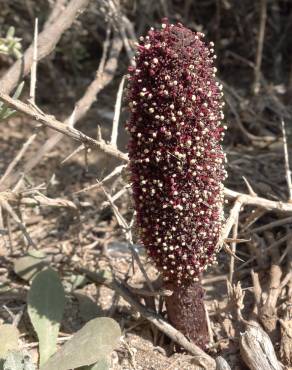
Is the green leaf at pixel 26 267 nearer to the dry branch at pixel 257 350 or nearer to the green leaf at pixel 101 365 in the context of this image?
the green leaf at pixel 101 365

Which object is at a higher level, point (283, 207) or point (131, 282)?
point (283, 207)

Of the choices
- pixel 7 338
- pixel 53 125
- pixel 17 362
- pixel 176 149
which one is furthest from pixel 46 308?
pixel 176 149

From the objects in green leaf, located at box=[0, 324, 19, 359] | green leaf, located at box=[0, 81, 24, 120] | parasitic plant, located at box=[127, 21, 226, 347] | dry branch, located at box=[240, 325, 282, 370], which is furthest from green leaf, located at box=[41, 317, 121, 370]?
green leaf, located at box=[0, 81, 24, 120]

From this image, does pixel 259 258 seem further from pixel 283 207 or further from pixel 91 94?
pixel 91 94

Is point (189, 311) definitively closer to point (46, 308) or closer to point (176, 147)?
point (46, 308)

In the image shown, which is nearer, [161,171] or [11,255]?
[161,171]

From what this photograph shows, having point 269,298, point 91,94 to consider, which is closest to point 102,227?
point 91,94
